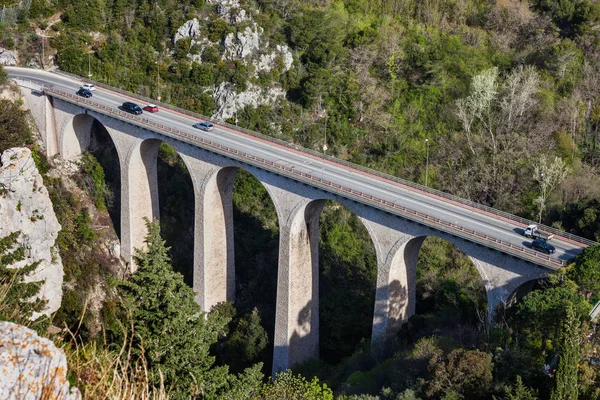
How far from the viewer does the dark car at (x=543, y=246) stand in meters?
34.2

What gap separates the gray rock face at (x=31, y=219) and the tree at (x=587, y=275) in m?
34.1

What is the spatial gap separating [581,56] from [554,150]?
43.7 ft

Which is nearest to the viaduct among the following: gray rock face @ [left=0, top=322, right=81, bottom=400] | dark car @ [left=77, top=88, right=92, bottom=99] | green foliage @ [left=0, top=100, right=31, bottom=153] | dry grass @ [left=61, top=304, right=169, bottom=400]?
dark car @ [left=77, top=88, right=92, bottom=99]

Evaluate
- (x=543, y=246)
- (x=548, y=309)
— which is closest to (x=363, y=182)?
(x=543, y=246)

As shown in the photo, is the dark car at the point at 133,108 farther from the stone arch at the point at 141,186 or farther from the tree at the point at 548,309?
the tree at the point at 548,309

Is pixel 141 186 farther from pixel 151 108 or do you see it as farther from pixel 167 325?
pixel 167 325

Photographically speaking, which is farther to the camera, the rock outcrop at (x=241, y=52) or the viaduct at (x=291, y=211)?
the rock outcrop at (x=241, y=52)

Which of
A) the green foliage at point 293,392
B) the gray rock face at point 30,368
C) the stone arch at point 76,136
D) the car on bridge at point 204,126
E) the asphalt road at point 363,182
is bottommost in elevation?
the green foliage at point 293,392

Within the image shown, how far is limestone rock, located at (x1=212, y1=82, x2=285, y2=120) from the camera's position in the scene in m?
63.9

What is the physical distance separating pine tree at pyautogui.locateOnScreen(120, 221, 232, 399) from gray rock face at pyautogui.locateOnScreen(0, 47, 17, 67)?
163 ft

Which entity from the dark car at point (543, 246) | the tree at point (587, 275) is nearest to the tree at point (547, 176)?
the dark car at point (543, 246)

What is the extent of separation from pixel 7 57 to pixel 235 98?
23.6 meters

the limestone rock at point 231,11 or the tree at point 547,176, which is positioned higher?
the limestone rock at point 231,11

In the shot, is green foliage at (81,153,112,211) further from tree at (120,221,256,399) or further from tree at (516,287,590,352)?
tree at (516,287,590,352)
